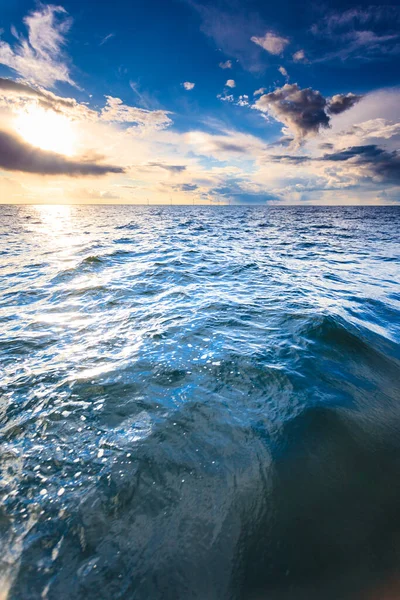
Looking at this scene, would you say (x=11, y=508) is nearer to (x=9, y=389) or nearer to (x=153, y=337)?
(x=9, y=389)

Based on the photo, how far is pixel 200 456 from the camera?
3.57 metres

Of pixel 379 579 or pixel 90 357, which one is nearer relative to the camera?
pixel 379 579

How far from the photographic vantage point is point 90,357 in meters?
5.87

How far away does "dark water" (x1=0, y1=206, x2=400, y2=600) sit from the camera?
2471 mm

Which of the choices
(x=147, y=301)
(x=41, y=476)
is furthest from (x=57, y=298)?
(x=41, y=476)

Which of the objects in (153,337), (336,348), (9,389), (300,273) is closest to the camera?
(9,389)

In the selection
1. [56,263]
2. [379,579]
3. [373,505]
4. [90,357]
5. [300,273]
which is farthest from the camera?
[56,263]

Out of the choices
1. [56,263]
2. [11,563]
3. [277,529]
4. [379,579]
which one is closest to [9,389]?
[11,563]

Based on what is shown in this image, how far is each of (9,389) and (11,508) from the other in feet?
8.06

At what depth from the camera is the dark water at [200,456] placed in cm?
247

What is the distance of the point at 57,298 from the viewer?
31.4 feet

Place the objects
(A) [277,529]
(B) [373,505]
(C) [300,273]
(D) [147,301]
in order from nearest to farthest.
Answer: (A) [277,529], (B) [373,505], (D) [147,301], (C) [300,273]

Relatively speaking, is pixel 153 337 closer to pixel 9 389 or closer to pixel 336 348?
pixel 9 389

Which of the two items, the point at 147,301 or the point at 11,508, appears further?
the point at 147,301
